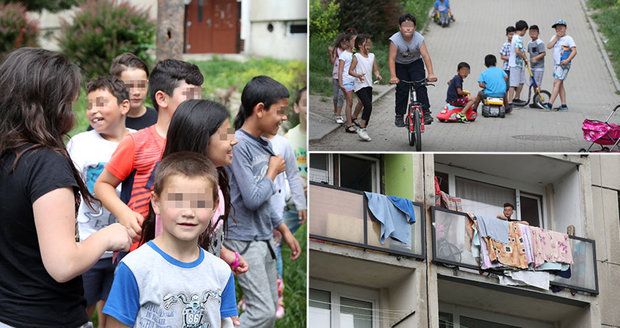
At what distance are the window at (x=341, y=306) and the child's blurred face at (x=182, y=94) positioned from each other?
586cm

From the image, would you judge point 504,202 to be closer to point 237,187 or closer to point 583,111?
point 583,111

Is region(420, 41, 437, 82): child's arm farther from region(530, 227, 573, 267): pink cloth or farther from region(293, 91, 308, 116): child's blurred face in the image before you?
region(530, 227, 573, 267): pink cloth

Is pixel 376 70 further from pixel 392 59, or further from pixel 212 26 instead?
pixel 212 26

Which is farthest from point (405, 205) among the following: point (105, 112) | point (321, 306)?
point (105, 112)

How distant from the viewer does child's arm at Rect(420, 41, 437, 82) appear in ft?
28.6

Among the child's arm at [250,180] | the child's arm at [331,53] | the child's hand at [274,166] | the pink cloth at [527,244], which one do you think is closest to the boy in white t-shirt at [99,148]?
the child's arm at [250,180]

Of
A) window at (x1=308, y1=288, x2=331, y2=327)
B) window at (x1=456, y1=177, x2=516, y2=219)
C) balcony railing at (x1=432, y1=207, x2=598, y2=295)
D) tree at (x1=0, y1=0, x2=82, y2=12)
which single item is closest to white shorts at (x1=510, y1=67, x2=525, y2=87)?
balcony railing at (x1=432, y1=207, x2=598, y2=295)

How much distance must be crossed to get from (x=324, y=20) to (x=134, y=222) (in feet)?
15.9

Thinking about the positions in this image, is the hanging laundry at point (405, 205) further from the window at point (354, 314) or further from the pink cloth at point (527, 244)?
the pink cloth at point (527, 244)

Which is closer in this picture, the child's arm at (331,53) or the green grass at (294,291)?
the green grass at (294,291)

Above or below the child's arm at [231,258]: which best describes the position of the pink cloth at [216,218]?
above

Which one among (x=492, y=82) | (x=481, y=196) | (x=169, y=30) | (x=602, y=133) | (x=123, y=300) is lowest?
(x=123, y=300)

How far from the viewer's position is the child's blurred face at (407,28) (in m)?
8.66

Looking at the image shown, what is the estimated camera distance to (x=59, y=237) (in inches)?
130
